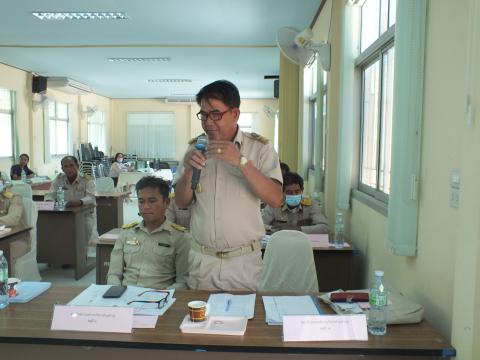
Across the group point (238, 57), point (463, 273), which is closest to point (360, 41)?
point (463, 273)

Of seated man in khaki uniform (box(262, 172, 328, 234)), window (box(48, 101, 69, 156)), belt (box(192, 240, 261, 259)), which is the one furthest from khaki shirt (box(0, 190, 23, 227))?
window (box(48, 101, 69, 156))

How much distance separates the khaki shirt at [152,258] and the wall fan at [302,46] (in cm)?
251

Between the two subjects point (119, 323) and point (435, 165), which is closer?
point (119, 323)

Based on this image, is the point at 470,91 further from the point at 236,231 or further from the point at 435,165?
the point at 236,231

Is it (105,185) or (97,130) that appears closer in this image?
(105,185)

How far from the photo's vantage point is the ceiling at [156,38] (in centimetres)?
527

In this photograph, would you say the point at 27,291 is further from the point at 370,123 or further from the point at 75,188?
the point at 75,188

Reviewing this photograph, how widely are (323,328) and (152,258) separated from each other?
3.98ft

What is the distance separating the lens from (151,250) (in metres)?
2.45

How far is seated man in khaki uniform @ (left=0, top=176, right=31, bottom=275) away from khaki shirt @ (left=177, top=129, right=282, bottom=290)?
247 cm

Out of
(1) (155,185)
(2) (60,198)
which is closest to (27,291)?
(1) (155,185)

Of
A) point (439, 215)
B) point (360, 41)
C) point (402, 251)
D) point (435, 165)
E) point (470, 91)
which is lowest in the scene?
point (402, 251)

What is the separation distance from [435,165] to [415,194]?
0.62ft

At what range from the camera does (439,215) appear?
179 centimetres
